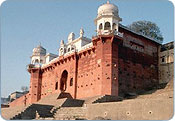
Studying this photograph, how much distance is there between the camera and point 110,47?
19609 millimetres

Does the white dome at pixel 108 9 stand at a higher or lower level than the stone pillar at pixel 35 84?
higher

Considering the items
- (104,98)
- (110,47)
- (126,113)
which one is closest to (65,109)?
(104,98)

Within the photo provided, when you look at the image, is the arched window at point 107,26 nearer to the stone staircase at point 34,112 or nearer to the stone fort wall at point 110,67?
the stone fort wall at point 110,67

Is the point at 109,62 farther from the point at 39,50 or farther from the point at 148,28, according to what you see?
the point at 39,50

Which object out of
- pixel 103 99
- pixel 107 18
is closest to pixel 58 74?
pixel 107 18

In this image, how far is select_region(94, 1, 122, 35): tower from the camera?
20.2m

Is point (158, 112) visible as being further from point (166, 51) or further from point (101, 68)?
point (166, 51)

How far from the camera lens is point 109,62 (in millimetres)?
19266

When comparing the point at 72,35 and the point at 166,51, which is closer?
the point at 166,51

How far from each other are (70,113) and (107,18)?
8795 mm

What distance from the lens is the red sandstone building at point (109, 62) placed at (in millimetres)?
19328

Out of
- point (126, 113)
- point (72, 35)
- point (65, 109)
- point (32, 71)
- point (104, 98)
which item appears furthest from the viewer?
point (32, 71)

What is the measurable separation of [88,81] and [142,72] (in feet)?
15.7

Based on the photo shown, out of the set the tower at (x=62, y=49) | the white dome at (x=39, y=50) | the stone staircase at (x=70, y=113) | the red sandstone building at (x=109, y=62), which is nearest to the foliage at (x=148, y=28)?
the red sandstone building at (x=109, y=62)
